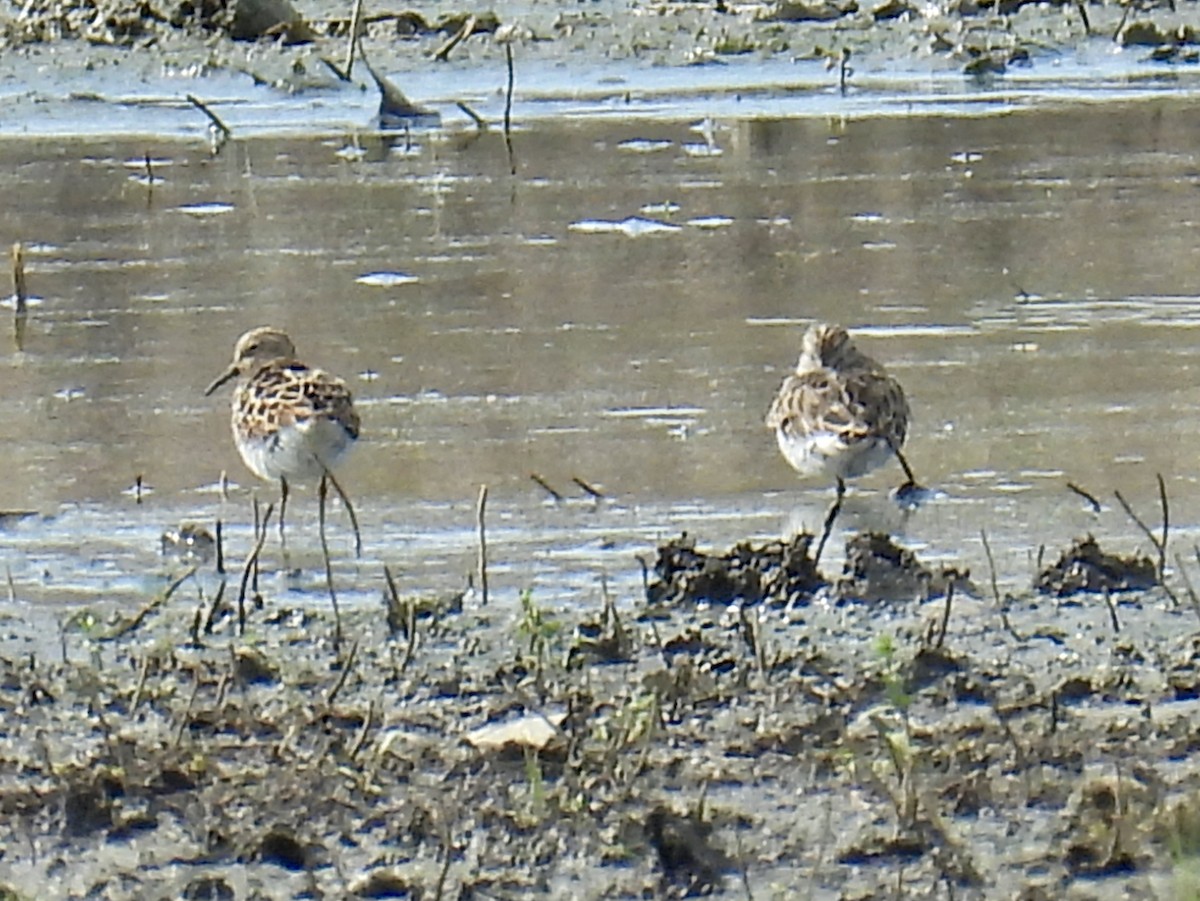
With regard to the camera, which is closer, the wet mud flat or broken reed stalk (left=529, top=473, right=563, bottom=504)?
the wet mud flat

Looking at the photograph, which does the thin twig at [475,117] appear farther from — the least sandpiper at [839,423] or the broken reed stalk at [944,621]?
the broken reed stalk at [944,621]

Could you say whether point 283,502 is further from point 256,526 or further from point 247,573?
point 247,573

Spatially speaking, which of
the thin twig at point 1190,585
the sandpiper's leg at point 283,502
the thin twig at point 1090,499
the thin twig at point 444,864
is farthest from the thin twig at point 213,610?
the thin twig at point 1090,499

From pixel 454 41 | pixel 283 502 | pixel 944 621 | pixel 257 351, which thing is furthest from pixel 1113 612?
pixel 454 41

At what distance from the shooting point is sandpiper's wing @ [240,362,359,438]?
28.1 ft

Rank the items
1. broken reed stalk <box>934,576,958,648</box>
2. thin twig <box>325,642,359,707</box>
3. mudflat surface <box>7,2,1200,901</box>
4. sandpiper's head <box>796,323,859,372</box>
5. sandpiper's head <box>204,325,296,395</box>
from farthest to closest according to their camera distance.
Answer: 1. sandpiper's head <box>204,325,296,395</box>
2. sandpiper's head <box>796,323,859,372</box>
3. broken reed stalk <box>934,576,958,648</box>
4. thin twig <box>325,642,359,707</box>
5. mudflat surface <box>7,2,1200,901</box>

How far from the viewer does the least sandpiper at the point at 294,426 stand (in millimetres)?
8531

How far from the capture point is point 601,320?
11.5m

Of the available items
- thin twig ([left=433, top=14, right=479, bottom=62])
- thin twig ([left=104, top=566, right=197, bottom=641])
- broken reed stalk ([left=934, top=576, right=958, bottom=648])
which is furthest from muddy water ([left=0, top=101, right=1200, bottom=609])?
thin twig ([left=433, top=14, right=479, bottom=62])

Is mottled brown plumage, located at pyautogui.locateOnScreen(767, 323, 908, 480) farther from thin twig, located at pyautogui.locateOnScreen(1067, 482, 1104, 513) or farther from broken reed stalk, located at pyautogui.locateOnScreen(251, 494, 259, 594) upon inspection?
broken reed stalk, located at pyautogui.locateOnScreen(251, 494, 259, 594)

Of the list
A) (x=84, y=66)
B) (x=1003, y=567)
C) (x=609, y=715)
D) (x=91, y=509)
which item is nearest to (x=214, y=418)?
(x=91, y=509)

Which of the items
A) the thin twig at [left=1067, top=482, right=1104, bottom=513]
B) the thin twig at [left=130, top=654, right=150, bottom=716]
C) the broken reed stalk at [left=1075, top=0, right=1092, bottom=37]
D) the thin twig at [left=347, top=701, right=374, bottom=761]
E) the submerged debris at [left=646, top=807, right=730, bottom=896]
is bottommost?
the broken reed stalk at [left=1075, top=0, right=1092, bottom=37]

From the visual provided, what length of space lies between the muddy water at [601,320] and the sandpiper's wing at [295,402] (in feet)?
1.02

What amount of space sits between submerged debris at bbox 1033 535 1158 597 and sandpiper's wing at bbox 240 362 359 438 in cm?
223
